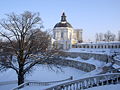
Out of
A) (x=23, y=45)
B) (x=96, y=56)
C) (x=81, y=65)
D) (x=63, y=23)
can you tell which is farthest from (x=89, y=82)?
(x=63, y=23)

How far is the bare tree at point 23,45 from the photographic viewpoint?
1548 cm

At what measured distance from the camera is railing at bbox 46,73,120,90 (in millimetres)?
8078

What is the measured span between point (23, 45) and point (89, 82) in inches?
326

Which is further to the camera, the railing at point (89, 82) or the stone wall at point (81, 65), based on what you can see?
the stone wall at point (81, 65)

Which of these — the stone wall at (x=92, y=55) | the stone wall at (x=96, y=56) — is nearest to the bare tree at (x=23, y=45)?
the stone wall at (x=96, y=56)

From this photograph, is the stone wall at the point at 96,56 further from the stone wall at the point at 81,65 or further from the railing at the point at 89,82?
the railing at the point at 89,82

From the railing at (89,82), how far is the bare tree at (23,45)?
23.7 feet

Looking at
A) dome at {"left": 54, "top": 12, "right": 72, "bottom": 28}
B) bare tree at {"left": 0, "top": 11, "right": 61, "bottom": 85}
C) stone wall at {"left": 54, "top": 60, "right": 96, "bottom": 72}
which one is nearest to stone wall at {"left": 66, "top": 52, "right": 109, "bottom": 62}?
stone wall at {"left": 54, "top": 60, "right": 96, "bottom": 72}

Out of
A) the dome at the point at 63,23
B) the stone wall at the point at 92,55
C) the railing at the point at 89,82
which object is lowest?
the stone wall at the point at 92,55

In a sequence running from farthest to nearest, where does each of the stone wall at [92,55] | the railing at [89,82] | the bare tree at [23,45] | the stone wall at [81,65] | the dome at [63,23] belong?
the dome at [63,23], the stone wall at [92,55], the stone wall at [81,65], the bare tree at [23,45], the railing at [89,82]

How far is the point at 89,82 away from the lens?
30.2ft

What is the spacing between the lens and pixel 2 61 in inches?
589

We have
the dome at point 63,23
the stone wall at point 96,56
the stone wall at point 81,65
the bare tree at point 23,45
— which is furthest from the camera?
the dome at point 63,23

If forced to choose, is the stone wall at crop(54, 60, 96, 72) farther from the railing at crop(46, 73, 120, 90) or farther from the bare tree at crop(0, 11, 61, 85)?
the railing at crop(46, 73, 120, 90)
